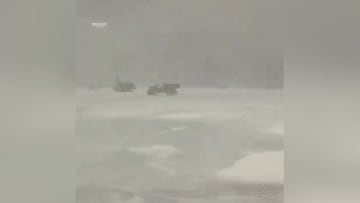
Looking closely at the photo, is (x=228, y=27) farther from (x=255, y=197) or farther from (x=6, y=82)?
(x=6, y=82)

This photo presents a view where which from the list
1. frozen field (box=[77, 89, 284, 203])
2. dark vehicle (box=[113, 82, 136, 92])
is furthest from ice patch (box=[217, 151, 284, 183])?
dark vehicle (box=[113, 82, 136, 92])

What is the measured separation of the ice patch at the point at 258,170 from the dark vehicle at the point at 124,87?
0.85 feet

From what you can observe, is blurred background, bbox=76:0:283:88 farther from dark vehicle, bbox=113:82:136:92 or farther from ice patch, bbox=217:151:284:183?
ice patch, bbox=217:151:284:183

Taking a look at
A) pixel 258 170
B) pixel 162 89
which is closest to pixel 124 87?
pixel 162 89

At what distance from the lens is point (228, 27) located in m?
0.90

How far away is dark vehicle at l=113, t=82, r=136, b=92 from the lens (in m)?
0.91

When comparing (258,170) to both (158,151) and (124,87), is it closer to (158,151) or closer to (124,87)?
(158,151)

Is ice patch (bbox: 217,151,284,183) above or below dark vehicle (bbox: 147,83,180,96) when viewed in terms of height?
below

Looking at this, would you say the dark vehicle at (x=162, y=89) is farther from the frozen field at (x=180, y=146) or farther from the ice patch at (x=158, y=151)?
the ice patch at (x=158, y=151)

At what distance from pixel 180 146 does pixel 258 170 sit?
0.17 metres

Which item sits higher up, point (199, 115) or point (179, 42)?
point (179, 42)

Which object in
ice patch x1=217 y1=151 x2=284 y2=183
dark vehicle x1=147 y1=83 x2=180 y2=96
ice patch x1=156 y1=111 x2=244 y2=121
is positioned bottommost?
ice patch x1=217 y1=151 x2=284 y2=183

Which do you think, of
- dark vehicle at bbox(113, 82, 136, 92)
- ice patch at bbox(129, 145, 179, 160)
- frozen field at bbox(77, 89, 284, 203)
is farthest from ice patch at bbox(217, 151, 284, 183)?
dark vehicle at bbox(113, 82, 136, 92)

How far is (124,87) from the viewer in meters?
0.91
